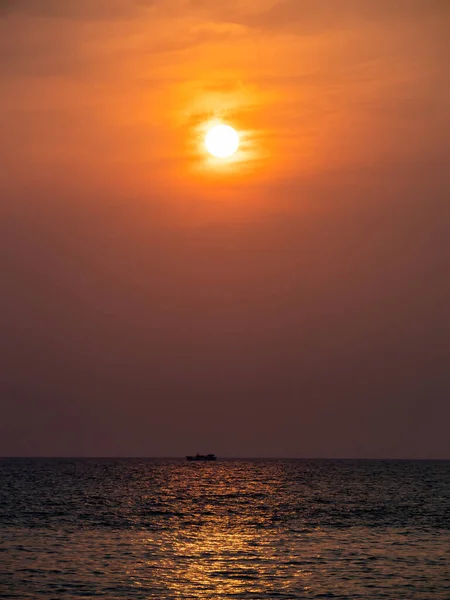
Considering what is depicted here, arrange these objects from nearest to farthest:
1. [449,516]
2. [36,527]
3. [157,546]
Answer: [157,546], [36,527], [449,516]

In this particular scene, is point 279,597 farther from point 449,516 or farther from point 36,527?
point 449,516

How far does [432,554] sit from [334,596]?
1738 cm

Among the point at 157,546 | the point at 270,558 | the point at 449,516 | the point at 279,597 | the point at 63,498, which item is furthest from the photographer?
the point at 63,498

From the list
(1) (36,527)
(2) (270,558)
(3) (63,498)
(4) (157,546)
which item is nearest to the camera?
(2) (270,558)

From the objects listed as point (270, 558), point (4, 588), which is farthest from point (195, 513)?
point (4, 588)

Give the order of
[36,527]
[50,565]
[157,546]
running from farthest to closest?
[36,527], [157,546], [50,565]

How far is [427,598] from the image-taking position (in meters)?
49.1

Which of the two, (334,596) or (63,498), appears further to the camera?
(63,498)

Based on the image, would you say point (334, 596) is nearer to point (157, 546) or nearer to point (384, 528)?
point (157, 546)

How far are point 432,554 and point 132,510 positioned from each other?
1730 inches

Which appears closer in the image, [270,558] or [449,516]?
[270,558]

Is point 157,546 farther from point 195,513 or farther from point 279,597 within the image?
point 195,513

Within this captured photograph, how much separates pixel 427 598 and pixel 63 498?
3027 inches

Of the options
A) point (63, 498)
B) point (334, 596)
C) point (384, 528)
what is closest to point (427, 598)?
point (334, 596)
